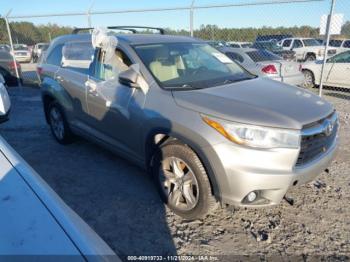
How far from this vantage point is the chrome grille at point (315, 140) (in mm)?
2617

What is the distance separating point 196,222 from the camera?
3.05m

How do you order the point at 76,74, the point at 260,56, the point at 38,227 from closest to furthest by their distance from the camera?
the point at 38,227
the point at 76,74
the point at 260,56

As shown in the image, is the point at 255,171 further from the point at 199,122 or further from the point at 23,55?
the point at 23,55

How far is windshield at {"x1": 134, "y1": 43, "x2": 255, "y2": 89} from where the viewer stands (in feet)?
10.9

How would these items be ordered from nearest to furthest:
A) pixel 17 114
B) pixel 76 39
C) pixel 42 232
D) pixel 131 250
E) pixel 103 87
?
pixel 42 232
pixel 131 250
pixel 103 87
pixel 76 39
pixel 17 114

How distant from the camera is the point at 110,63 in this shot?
12.2 ft

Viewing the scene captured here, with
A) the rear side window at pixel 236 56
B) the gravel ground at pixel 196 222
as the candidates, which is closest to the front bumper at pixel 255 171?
the gravel ground at pixel 196 222

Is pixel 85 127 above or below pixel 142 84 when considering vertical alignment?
below

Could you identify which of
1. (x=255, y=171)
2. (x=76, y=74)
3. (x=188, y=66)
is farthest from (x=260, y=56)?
(x=255, y=171)

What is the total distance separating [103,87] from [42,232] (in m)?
2.60

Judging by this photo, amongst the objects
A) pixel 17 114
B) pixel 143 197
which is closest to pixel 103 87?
pixel 143 197

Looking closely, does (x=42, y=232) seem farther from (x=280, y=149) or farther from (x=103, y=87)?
(x=103, y=87)

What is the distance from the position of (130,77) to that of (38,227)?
6.79ft

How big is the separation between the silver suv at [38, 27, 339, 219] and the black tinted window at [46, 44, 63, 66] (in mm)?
729
